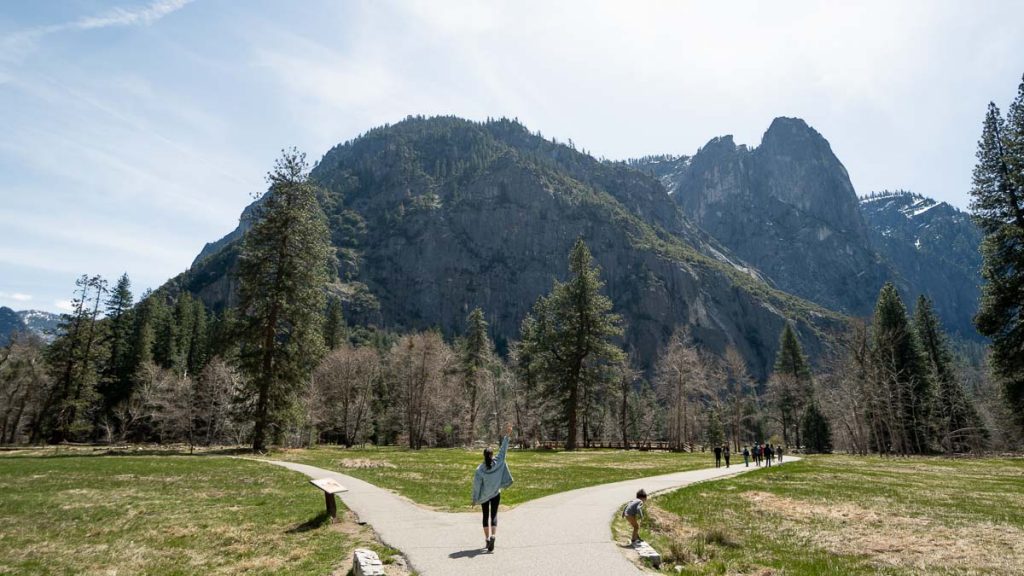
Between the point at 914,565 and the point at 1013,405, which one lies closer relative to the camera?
the point at 914,565

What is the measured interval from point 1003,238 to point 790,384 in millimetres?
50840

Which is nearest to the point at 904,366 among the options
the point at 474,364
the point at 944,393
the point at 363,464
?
the point at 944,393

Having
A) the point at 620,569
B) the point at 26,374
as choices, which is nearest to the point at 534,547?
the point at 620,569

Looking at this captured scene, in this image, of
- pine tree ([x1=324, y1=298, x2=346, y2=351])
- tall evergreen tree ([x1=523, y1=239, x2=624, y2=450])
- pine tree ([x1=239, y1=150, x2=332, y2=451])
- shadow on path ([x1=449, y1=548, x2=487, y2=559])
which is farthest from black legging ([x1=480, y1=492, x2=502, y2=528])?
pine tree ([x1=324, y1=298, x2=346, y2=351])

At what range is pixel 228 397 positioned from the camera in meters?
54.9

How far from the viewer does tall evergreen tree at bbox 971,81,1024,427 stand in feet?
105

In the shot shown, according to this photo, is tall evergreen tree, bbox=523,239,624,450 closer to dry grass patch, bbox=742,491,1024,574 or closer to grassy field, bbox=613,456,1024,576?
grassy field, bbox=613,456,1024,576

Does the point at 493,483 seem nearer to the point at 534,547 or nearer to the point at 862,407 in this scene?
the point at 534,547

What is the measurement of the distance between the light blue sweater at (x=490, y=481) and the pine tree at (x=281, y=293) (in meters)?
29.6

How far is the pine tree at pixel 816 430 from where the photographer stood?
84375 mm

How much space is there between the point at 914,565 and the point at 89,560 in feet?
54.2

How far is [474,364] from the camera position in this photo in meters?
68.6

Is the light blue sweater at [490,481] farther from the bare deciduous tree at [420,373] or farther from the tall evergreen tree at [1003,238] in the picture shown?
the bare deciduous tree at [420,373]

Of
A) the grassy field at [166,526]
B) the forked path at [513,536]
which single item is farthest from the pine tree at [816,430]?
the grassy field at [166,526]
